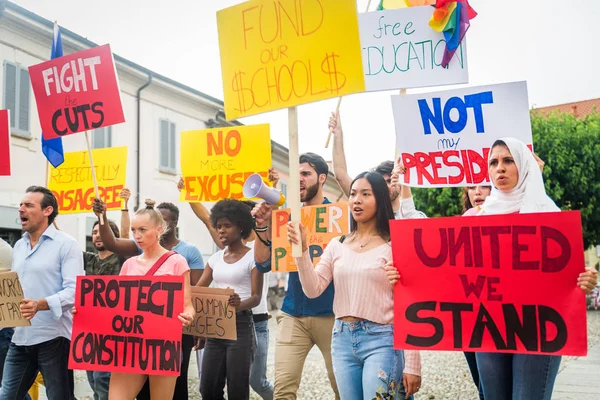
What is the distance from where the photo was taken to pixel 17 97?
1575 centimetres

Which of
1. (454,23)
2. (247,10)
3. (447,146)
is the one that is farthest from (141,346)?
(454,23)

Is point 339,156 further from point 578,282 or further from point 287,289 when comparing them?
point 578,282

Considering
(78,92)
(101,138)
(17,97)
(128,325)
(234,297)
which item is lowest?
(128,325)

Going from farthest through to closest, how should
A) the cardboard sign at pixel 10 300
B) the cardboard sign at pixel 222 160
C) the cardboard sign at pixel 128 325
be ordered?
1. the cardboard sign at pixel 222 160
2. the cardboard sign at pixel 10 300
3. the cardboard sign at pixel 128 325

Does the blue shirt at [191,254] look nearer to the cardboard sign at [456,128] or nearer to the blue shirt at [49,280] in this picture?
the blue shirt at [49,280]

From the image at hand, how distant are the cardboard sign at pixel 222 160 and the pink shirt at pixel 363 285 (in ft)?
9.87

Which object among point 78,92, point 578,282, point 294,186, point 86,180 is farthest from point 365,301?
point 86,180

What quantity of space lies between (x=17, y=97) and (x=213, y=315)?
13405 mm

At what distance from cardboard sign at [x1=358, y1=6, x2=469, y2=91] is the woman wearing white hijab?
2077 mm

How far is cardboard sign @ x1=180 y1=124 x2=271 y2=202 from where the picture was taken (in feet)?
21.4

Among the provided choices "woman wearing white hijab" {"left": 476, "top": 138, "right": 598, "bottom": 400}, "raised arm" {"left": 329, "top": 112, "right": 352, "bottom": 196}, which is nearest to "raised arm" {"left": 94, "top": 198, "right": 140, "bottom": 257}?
"raised arm" {"left": 329, "top": 112, "right": 352, "bottom": 196}

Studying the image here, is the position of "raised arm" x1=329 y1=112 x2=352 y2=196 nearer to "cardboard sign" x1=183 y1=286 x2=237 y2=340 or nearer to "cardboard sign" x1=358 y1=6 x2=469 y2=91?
"cardboard sign" x1=358 y1=6 x2=469 y2=91

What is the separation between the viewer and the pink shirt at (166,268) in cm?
428

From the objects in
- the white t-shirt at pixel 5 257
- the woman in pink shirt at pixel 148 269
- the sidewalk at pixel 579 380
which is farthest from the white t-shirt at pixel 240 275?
the sidewalk at pixel 579 380
